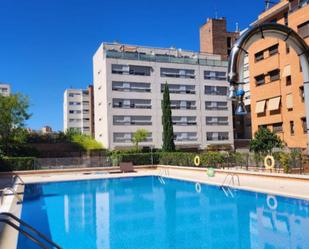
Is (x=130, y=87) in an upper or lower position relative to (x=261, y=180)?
upper

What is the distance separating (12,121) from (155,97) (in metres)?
21.9

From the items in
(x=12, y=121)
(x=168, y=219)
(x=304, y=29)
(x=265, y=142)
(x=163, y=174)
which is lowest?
(x=168, y=219)

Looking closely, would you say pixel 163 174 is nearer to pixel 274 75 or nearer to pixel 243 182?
pixel 243 182

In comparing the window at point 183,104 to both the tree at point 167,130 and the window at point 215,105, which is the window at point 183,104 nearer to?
the window at point 215,105

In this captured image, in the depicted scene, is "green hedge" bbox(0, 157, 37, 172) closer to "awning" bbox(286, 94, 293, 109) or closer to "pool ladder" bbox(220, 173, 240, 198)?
"pool ladder" bbox(220, 173, 240, 198)

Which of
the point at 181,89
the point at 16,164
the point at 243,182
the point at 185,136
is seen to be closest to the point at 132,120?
the point at 185,136

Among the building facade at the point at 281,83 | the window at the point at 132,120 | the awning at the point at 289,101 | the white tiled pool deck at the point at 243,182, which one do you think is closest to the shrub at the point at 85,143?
the window at the point at 132,120

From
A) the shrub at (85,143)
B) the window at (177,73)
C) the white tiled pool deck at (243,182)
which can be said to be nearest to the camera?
the white tiled pool deck at (243,182)

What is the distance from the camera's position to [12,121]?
38156 millimetres

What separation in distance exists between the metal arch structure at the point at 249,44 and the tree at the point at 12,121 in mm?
37108

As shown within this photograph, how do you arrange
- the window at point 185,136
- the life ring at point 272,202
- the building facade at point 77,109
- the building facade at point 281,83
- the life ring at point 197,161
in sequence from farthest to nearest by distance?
the building facade at point 77,109, the window at point 185,136, the building facade at point 281,83, the life ring at point 197,161, the life ring at point 272,202

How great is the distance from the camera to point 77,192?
2148 cm

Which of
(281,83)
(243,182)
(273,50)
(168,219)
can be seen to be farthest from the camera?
(273,50)

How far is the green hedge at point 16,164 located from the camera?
29750mm
